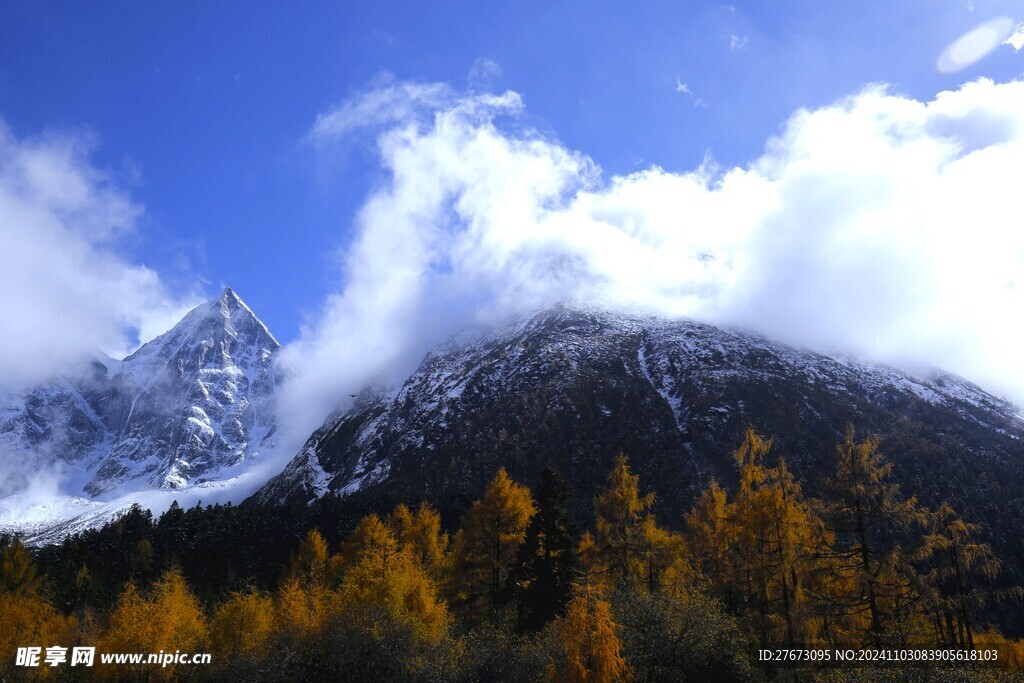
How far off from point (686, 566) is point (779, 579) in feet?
40.9

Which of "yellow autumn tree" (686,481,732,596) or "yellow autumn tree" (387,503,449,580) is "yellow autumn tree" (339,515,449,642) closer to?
"yellow autumn tree" (387,503,449,580)

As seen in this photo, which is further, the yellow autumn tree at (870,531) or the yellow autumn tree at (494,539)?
the yellow autumn tree at (494,539)

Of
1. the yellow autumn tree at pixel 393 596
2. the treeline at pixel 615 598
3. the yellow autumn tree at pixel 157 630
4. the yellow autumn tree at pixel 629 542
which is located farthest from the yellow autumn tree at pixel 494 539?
the yellow autumn tree at pixel 157 630

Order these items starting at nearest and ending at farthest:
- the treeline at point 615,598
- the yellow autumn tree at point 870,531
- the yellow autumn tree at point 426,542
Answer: the yellow autumn tree at point 870,531
the treeline at point 615,598
the yellow autumn tree at point 426,542

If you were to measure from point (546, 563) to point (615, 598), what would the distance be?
731cm

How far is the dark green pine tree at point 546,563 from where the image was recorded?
41594 mm

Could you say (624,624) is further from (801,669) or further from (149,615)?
(149,615)

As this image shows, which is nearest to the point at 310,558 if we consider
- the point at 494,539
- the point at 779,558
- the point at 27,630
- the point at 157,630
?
the point at 27,630

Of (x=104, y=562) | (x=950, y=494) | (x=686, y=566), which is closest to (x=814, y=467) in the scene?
(x=950, y=494)

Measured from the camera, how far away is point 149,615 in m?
46.6

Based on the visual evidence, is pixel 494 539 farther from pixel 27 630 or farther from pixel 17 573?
pixel 17 573

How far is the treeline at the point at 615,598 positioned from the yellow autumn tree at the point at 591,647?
0.08 metres

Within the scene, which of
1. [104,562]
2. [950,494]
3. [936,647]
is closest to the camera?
[936,647]

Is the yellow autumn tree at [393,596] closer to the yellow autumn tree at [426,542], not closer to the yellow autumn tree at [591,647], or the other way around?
the yellow autumn tree at [426,542]
